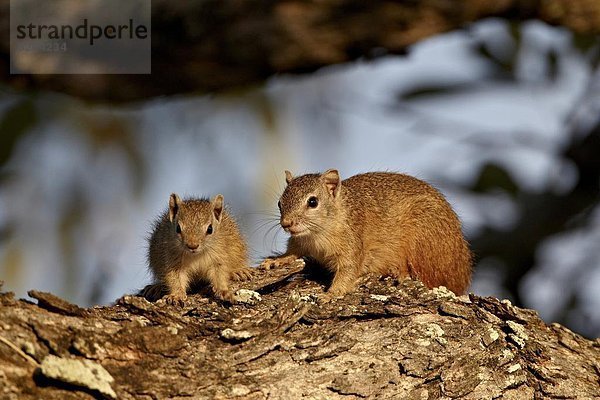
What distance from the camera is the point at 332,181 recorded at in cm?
836

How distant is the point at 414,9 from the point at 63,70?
2.19m

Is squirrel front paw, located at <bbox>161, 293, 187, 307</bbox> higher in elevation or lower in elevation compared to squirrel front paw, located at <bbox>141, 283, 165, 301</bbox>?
lower

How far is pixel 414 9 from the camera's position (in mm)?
6699

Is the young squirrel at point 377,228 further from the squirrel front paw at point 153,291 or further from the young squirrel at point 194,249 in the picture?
the squirrel front paw at point 153,291

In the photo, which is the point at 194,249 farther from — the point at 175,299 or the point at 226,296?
the point at 226,296

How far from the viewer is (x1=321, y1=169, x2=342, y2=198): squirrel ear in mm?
8305

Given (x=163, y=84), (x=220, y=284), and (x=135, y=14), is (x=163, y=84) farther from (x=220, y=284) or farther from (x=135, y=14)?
(x=220, y=284)

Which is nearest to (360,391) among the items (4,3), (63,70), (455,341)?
(455,341)

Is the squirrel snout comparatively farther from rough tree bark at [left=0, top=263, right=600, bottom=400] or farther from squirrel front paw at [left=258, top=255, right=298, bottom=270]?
rough tree bark at [left=0, top=263, right=600, bottom=400]

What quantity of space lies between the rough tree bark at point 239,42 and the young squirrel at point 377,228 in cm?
156

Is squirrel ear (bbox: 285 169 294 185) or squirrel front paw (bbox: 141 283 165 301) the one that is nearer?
squirrel front paw (bbox: 141 283 165 301)

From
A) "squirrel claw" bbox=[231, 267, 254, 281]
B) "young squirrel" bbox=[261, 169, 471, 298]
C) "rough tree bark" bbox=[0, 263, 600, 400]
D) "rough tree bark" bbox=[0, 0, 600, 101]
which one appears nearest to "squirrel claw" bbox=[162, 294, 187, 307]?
"rough tree bark" bbox=[0, 263, 600, 400]

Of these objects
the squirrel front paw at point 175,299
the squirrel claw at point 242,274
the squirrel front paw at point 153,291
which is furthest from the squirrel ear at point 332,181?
the squirrel front paw at point 175,299

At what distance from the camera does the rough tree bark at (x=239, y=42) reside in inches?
255
